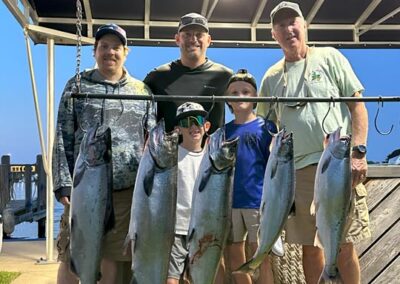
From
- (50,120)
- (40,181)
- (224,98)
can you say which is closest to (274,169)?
(224,98)

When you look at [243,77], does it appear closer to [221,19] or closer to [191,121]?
[191,121]

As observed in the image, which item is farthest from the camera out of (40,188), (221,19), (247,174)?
(40,188)

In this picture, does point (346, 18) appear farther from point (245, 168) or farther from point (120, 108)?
point (120, 108)

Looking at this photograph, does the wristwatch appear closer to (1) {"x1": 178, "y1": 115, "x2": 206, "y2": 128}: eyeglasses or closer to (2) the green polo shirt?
(2) the green polo shirt

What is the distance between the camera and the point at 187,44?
12.1ft

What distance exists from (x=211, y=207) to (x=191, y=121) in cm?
97

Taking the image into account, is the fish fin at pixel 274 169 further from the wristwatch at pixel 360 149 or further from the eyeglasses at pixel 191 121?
the eyeglasses at pixel 191 121

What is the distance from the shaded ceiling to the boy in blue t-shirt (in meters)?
2.66

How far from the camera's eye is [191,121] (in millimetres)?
3457

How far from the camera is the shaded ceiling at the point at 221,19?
5.88 meters

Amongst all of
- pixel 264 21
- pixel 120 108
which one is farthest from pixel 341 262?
pixel 264 21

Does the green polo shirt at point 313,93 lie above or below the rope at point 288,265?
above

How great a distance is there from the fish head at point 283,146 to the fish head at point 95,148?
0.94 m

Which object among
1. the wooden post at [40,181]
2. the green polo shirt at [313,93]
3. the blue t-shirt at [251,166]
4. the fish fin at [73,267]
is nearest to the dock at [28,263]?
the blue t-shirt at [251,166]
